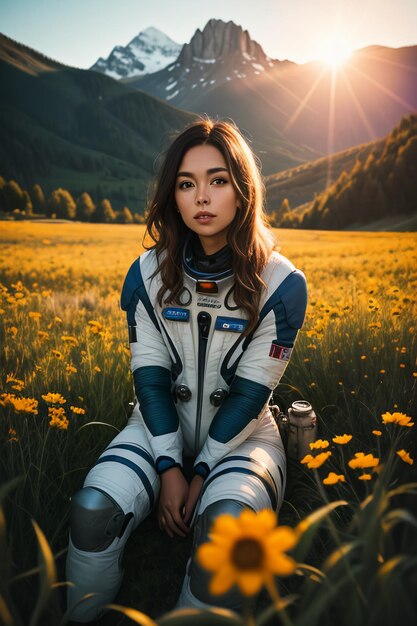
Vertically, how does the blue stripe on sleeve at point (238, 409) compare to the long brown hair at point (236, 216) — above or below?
below

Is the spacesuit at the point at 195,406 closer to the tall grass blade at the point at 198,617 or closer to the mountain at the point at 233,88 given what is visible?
the tall grass blade at the point at 198,617

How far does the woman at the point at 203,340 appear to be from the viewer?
153cm

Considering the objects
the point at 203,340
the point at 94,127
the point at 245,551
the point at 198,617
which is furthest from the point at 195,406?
the point at 94,127

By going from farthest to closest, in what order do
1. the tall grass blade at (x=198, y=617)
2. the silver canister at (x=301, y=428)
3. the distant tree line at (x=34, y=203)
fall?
the distant tree line at (x=34, y=203) → the silver canister at (x=301, y=428) → the tall grass blade at (x=198, y=617)

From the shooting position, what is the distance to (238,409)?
1618 mm

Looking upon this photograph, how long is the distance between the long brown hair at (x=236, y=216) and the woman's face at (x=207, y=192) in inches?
1.1

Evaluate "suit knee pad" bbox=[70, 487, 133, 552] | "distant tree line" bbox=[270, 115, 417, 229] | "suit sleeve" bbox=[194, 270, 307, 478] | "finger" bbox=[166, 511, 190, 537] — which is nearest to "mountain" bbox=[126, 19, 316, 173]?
"distant tree line" bbox=[270, 115, 417, 229]

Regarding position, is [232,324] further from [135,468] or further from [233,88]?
[233,88]

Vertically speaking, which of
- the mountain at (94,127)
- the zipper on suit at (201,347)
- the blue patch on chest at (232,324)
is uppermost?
the mountain at (94,127)

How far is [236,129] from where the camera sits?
1833 mm

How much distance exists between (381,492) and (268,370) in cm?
82

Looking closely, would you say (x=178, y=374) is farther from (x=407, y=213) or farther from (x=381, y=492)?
(x=407, y=213)

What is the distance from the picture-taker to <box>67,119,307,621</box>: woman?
153 cm

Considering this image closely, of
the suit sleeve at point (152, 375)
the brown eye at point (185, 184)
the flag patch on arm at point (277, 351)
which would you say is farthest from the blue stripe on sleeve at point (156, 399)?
the brown eye at point (185, 184)
